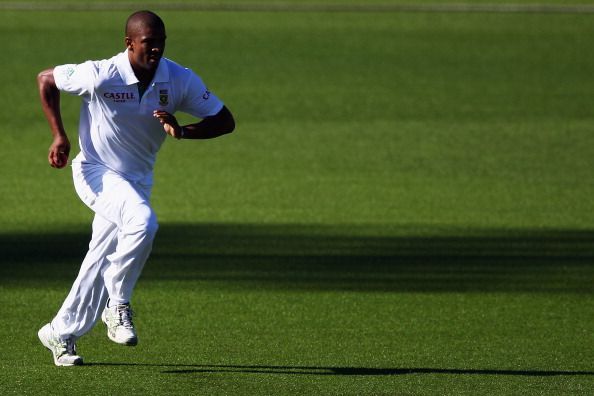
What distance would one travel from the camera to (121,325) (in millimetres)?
7895

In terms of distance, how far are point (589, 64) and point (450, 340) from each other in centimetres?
1921

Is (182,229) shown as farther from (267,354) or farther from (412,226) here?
(267,354)

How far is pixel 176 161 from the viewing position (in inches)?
721

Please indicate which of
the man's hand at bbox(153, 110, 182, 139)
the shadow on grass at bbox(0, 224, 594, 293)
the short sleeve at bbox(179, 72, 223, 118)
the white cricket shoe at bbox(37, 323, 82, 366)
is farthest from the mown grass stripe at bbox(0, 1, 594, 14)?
the man's hand at bbox(153, 110, 182, 139)

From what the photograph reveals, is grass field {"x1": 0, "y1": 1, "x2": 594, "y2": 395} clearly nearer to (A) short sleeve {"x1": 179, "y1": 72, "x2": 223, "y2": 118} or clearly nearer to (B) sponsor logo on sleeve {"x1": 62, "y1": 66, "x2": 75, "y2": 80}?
(A) short sleeve {"x1": 179, "y1": 72, "x2": 223, "y2": 118}

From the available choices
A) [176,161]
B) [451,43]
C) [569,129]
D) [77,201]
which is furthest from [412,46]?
[77,201]

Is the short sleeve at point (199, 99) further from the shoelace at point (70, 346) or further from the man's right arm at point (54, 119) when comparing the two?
the shoelace at point (70, 346)

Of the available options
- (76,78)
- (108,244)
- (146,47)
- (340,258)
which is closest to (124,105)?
(76,78)

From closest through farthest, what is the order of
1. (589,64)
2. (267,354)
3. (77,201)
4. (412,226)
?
(267,354) → (412,226) → (77,201) → (589,64)

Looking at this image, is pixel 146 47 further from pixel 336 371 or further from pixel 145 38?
pixel 336 371

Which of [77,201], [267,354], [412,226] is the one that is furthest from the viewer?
[77,201]

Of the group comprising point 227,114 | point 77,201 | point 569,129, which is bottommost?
point 569,129

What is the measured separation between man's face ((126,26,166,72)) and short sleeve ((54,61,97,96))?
25 cm

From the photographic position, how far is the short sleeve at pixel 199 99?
817 cm
